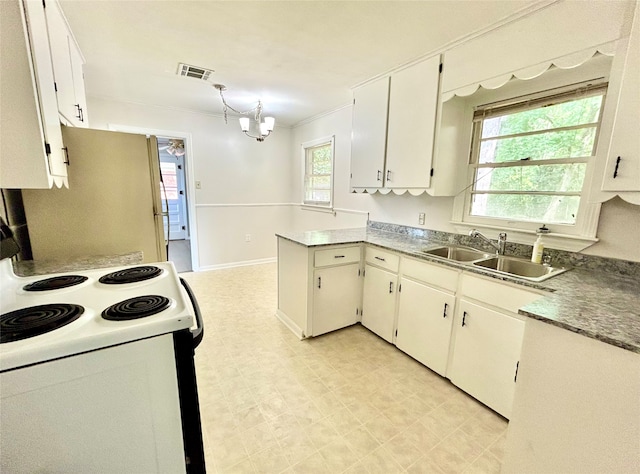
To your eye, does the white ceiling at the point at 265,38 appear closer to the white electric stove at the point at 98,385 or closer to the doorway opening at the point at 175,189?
the white electric stove at the point at 98,385

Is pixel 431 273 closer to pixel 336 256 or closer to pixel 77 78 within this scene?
pixel 336 256

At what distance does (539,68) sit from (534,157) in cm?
62

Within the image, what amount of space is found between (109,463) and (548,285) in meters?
1.98

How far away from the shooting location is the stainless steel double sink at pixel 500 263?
1.76 metres

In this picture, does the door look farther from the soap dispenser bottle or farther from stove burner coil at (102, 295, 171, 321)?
the soap dispenser bottle

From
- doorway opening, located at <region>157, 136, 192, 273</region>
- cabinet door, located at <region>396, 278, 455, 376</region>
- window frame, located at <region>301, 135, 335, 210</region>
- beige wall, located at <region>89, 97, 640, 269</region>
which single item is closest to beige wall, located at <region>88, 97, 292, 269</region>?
beige wall, located at <region>89, 97, 640, 269</region>

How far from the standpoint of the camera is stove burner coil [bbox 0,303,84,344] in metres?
0.77

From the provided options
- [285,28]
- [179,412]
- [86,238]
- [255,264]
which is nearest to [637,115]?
[285,28]

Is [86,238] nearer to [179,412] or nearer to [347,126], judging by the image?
[179,412]

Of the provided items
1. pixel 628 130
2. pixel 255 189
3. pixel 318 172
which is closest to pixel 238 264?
pixel 255 189

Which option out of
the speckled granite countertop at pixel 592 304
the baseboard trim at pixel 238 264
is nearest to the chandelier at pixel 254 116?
the baseboard trim at pixel 238 264

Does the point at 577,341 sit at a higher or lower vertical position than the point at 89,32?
lower

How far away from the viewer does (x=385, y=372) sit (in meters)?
A: 2.08

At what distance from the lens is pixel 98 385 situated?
2.55ft
